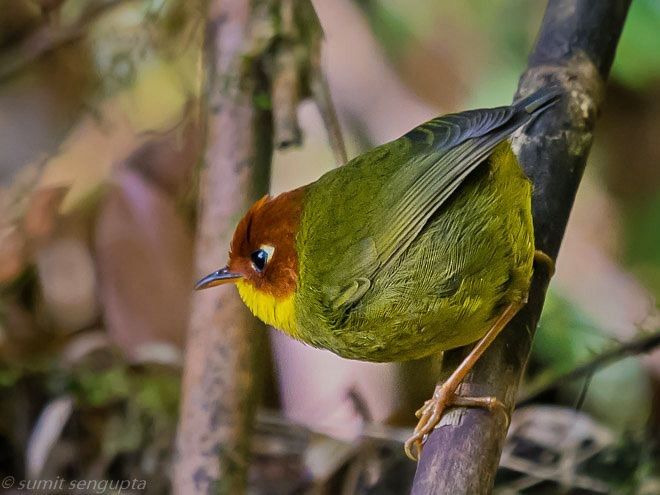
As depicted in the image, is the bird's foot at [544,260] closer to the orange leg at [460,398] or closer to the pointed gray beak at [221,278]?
the orange leg at [460,398]

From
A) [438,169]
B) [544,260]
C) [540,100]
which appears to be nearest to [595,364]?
[544,260]

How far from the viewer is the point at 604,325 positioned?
126 inches

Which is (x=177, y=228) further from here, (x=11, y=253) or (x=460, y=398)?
(x=460, y=398)

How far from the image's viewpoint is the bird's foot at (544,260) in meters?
2.04

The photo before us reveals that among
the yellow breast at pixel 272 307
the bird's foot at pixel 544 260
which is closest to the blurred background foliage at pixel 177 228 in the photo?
the bird's foot at pixel 544 260

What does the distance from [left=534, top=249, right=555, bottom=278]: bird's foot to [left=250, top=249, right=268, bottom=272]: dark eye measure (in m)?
0.63

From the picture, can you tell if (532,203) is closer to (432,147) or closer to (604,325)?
(432,147)

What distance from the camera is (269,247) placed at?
6.69ft

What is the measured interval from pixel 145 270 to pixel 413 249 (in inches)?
70.2

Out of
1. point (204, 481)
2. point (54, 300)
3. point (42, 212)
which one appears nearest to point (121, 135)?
point (42, 212)

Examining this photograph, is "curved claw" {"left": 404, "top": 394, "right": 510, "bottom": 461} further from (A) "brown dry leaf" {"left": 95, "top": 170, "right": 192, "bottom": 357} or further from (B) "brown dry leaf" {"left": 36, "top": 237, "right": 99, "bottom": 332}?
(B) "brown dry leaf" {"left": 36, "top": 237, "right": 99, "bottom": 332}

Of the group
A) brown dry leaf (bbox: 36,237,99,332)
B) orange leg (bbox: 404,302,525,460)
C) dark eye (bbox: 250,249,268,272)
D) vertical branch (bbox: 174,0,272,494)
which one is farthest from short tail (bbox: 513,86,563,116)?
brown dry leaf (bbox: 36,237,99,332)

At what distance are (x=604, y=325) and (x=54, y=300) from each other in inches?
A: 84.7

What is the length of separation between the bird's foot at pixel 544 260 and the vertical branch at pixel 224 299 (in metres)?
0.79
